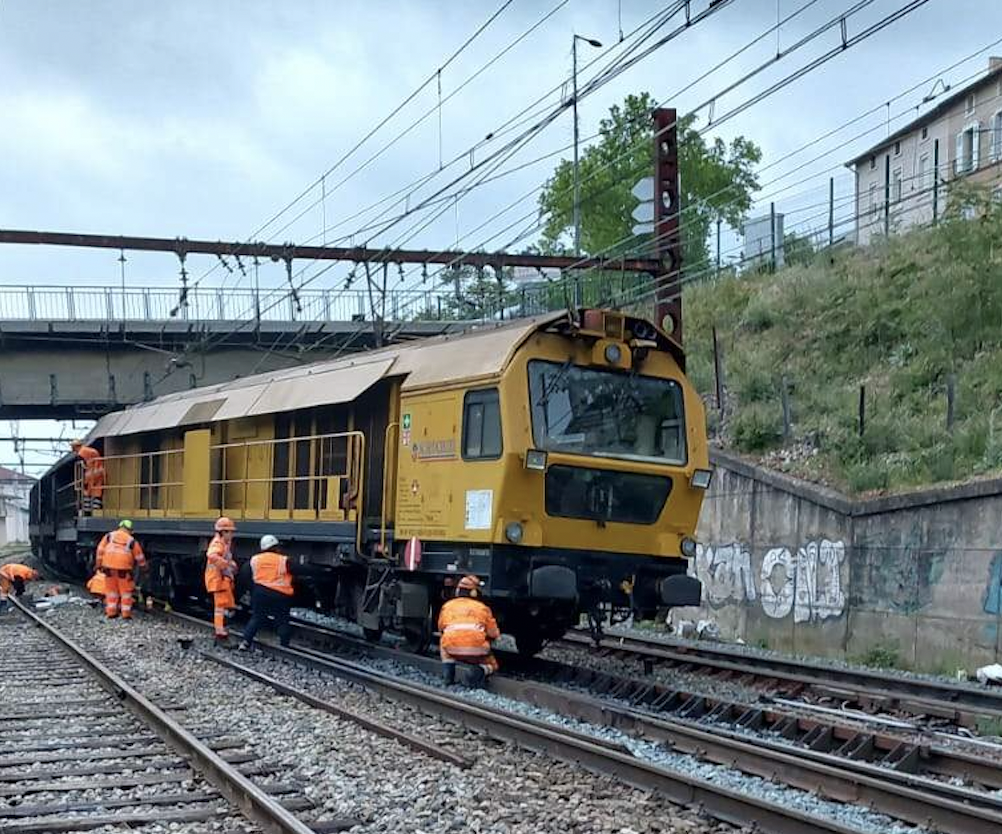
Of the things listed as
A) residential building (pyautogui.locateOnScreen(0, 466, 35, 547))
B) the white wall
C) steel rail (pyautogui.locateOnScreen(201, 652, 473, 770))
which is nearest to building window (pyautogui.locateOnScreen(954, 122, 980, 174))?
steel rail (pyautogui.locateOnScreen(201, 652, 473, 770))

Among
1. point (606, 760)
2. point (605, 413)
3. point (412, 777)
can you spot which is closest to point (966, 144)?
point (605, 413)

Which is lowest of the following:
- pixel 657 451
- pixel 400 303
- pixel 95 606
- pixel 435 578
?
pixel 95 606

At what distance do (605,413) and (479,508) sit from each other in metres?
1.68

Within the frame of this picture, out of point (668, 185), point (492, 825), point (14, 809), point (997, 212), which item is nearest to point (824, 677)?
point (492, 825)

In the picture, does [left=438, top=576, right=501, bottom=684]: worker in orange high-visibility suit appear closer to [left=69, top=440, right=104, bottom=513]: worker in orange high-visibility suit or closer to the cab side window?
the cab side window

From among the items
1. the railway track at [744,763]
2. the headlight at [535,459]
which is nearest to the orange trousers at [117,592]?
the railway track at [744,763]

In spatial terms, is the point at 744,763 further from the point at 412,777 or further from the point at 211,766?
the point at 211,766

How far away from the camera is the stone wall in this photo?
1446cm

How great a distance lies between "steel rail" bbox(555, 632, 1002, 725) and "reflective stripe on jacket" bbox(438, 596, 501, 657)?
305 centimetres

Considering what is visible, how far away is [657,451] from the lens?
1284 cm

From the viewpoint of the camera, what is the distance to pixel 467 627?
12.0 metres

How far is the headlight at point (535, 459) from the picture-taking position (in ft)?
38.6

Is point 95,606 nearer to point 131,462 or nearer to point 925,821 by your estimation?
point 131,462

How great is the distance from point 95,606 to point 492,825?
17.8 m
